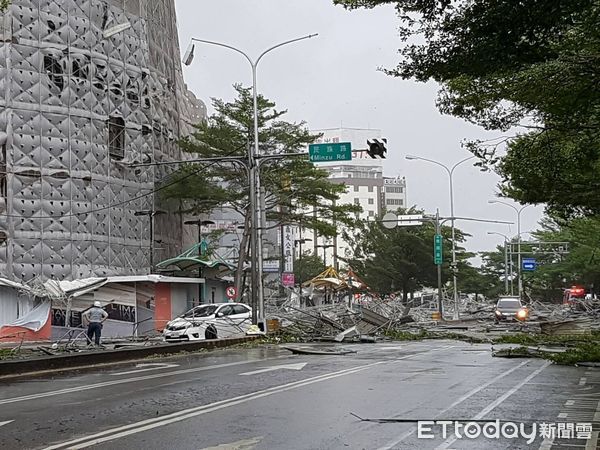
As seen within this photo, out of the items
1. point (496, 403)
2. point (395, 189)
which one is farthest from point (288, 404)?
point (395, 189)

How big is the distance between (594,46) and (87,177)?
89.2 ft

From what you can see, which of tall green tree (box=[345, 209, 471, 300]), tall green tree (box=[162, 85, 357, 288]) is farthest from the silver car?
tall green tree (box=[345, 209, 471, 300])

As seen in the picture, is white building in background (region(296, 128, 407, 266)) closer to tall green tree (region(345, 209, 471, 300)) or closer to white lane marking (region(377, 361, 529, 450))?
tall green tree (region(345, 209, 471, 300))

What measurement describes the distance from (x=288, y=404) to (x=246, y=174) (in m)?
31.9

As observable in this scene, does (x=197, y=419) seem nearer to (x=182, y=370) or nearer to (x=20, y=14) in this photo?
(x=182, y=370)

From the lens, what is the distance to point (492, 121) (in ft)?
53.0

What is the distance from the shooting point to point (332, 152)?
26.6 m

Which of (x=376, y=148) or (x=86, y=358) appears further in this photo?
(x=376, y=148)

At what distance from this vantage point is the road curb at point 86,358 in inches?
656

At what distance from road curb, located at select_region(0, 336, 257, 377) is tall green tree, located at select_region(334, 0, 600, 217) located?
33.1 feet

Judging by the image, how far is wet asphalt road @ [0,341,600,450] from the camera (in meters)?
8.26

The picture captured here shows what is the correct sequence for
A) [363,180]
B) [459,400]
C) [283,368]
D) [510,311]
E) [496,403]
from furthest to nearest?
[363,180] < [510,311] < [283,368] < [459,400] < [496,403]

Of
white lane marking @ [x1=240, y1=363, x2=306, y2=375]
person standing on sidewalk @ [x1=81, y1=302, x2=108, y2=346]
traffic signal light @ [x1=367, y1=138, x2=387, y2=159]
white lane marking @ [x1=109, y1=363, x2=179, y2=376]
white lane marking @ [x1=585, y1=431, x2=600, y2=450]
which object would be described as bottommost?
white lane marking @ [x1=109, y1=363, x2=179, y2=376]

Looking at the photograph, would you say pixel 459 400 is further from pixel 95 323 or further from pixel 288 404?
pixel 95 323
